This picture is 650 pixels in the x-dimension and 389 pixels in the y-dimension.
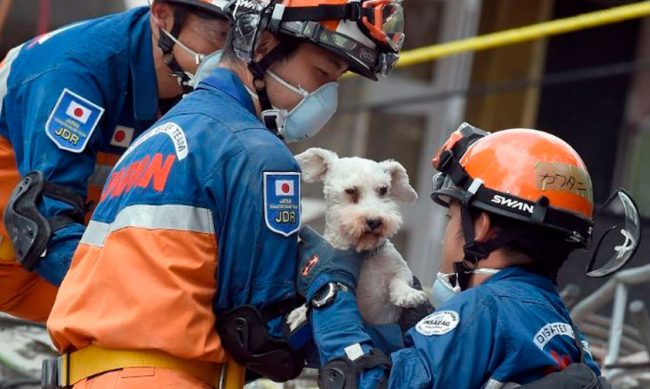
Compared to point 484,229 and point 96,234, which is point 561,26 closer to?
point 484,229

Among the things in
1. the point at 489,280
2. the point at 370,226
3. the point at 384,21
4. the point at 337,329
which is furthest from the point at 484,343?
the point at 384,21

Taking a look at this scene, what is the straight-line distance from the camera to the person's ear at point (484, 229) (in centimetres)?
317

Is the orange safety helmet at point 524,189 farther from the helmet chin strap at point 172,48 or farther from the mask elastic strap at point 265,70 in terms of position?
the helmet chin strap at point 172,48

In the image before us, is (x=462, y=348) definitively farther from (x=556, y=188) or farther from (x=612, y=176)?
(x=612, y=176)

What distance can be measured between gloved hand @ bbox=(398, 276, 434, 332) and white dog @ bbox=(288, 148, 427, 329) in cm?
2

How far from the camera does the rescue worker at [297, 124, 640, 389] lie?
2.97 metres

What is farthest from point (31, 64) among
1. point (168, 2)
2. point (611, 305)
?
point (611, 305)

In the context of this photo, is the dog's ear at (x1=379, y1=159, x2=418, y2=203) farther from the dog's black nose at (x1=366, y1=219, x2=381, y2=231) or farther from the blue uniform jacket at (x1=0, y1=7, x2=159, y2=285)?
the blue uniform jacket at (x1=0, y1=7, x2=159, y2=285)

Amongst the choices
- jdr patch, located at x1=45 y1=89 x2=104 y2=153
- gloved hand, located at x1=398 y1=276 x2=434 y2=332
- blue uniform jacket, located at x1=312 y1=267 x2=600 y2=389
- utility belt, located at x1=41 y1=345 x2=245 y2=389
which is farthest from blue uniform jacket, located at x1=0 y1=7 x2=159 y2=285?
blue uniform jacket, located at x1=312 y1=267 x2=600 y2=389

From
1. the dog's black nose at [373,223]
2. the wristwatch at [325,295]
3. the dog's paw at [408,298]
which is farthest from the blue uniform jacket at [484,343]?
the dog's black nose at [373,223]

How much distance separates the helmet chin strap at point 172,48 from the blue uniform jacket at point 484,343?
1215 mm

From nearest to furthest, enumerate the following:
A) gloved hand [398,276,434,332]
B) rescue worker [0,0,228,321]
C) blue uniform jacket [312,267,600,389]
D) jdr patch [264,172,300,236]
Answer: blue uniform jacket [312,267,600,389] → jdr patch [264,172,300,236] → gloved hand [398,276,434,332] → rescue worker [0,0,228,321]

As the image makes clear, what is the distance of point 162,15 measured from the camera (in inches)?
159

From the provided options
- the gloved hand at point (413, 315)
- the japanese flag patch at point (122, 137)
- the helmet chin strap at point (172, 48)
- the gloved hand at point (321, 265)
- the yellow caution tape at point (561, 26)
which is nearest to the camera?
the gloved hand at point (321, 265)
